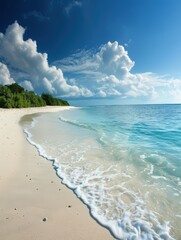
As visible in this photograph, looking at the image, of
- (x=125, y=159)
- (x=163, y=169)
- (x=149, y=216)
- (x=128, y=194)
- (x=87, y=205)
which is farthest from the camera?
(x=125, y=159)

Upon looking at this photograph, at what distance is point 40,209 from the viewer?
14.0 ft

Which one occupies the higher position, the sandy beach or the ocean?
the sandy beach

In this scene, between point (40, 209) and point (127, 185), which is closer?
point (40, 209)

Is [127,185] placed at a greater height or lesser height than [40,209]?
lesser

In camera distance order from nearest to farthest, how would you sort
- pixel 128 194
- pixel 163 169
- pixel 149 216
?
1. pixel 149 216
2. pixel 128 194
3. pixel 163 169

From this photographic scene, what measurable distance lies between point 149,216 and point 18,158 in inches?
248

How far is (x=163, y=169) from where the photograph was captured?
754cm

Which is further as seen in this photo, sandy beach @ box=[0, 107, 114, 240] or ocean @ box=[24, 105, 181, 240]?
ocean @ box=[24, 105, 181, 240]

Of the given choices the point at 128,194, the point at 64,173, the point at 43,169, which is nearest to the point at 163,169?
the point at 128,194

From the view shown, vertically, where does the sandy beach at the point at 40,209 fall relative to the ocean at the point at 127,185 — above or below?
above

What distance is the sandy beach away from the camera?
3.49 metres

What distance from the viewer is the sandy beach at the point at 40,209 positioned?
349 centimetres

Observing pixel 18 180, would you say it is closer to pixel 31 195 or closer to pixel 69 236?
pixel 31 195

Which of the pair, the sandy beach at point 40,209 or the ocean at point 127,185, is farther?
the ocean at point 127,185
